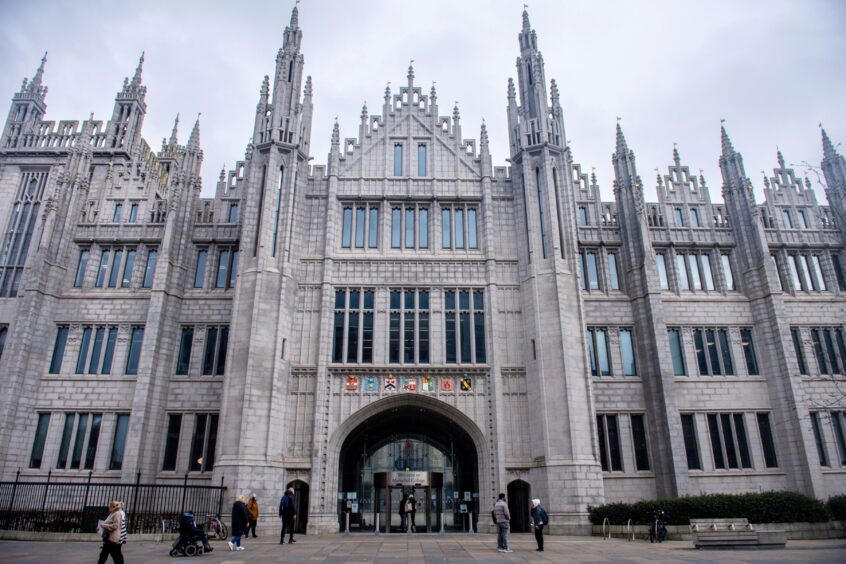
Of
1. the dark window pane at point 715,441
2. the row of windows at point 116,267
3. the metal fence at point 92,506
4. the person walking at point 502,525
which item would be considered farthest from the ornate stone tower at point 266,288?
the dark window pane at point 715,441

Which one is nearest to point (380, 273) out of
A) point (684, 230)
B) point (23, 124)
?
point (684, 230)

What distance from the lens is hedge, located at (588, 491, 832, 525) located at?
893 inches

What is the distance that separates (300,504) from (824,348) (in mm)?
29663

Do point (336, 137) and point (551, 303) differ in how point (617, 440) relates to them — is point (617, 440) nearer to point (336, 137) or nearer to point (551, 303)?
point (551, 303)

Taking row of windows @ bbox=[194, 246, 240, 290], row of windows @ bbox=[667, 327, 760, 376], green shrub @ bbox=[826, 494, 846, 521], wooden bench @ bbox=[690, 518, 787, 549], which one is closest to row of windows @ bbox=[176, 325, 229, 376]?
row of windows @ bbox=[194, 246, 240, 290]

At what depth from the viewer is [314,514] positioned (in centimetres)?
2531

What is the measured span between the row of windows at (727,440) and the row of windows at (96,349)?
29524 millimetres

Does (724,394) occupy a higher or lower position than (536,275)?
lower

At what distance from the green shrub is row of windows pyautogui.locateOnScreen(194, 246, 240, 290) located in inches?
1234

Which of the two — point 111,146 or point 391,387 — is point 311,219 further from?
point 111,146

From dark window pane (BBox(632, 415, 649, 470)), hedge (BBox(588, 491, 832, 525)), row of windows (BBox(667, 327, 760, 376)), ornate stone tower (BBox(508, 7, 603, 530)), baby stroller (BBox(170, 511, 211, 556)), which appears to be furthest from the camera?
row of windows (BBox(667, 327, 760, 376))

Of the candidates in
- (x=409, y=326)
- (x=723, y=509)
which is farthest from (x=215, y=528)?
(x=723, y=509)

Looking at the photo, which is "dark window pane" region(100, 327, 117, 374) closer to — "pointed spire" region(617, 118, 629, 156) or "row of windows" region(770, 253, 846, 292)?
"pointed spire" region(617, 118, 629, 156)

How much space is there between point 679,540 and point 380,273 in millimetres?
18190
